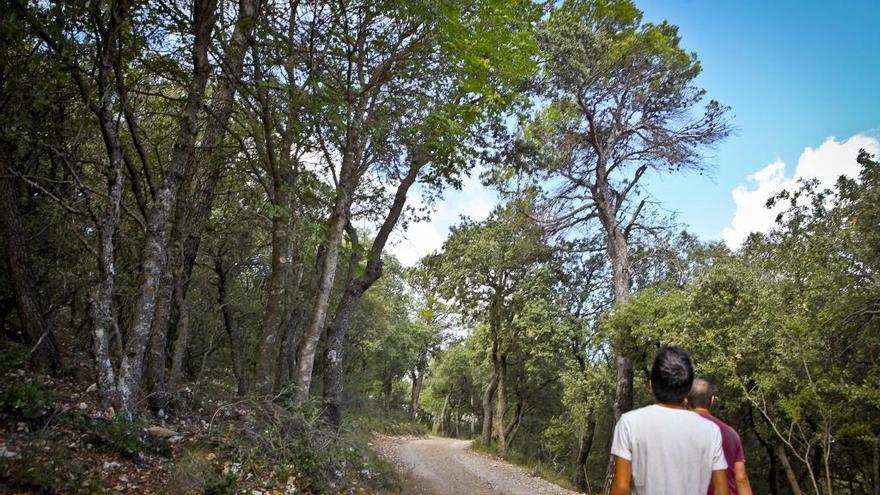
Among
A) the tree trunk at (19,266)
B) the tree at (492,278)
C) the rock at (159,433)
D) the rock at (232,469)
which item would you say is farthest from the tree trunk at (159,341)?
the tree at (492,278)

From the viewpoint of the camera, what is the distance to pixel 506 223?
16.9 meters

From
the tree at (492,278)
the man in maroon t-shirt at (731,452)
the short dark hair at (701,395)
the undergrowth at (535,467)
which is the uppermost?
the tree at (492,278)

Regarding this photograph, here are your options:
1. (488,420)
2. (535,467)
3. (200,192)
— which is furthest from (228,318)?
(488,420)

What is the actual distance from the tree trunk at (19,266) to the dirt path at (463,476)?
26.1ft

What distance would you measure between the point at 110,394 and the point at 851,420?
15.3m

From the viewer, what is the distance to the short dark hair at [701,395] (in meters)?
3.36

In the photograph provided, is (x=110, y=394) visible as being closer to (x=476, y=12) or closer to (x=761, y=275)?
(x=476, y=12)

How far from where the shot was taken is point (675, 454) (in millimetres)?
2340

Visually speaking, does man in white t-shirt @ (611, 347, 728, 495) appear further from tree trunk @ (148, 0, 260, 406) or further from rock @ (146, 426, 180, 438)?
tree trunk @ (148, 0, 260, 406)

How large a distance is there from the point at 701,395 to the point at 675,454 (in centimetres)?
126

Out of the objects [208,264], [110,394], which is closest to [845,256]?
[110,394]

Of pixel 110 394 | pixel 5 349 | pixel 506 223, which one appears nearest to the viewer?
pixel 110 394

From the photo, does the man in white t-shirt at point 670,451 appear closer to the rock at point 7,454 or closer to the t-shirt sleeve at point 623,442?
the t-shirt sleeve at point 623,442

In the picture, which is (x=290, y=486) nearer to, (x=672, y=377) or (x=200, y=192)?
(x=672, y=377)
